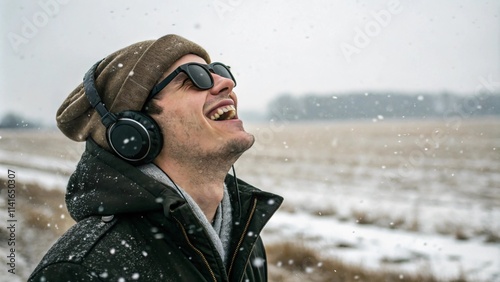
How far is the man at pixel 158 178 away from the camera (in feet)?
4.95

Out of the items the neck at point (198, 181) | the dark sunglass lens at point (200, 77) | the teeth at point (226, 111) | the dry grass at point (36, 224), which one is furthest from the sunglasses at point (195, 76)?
the dry grass at point (36, 224)

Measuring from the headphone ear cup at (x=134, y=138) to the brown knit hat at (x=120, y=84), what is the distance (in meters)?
0.08

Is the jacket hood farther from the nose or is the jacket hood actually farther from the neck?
the nose

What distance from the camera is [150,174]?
5.91ft

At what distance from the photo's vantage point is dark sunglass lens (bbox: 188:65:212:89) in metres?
1.99

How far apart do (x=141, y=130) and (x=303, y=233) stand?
663 centimetres

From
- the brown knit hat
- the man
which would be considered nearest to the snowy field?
the brown knit hat

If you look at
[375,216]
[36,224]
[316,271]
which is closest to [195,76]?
[316,271]

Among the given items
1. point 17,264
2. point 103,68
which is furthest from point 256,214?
point 17,264

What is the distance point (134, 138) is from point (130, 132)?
0.06 metres

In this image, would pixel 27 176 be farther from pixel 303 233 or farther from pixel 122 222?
pixel 122 222

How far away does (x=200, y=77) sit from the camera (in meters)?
2.02

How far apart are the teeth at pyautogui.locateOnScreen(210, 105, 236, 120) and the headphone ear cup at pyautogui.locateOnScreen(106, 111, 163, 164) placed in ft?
0.94

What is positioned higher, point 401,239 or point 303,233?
point 401,239
